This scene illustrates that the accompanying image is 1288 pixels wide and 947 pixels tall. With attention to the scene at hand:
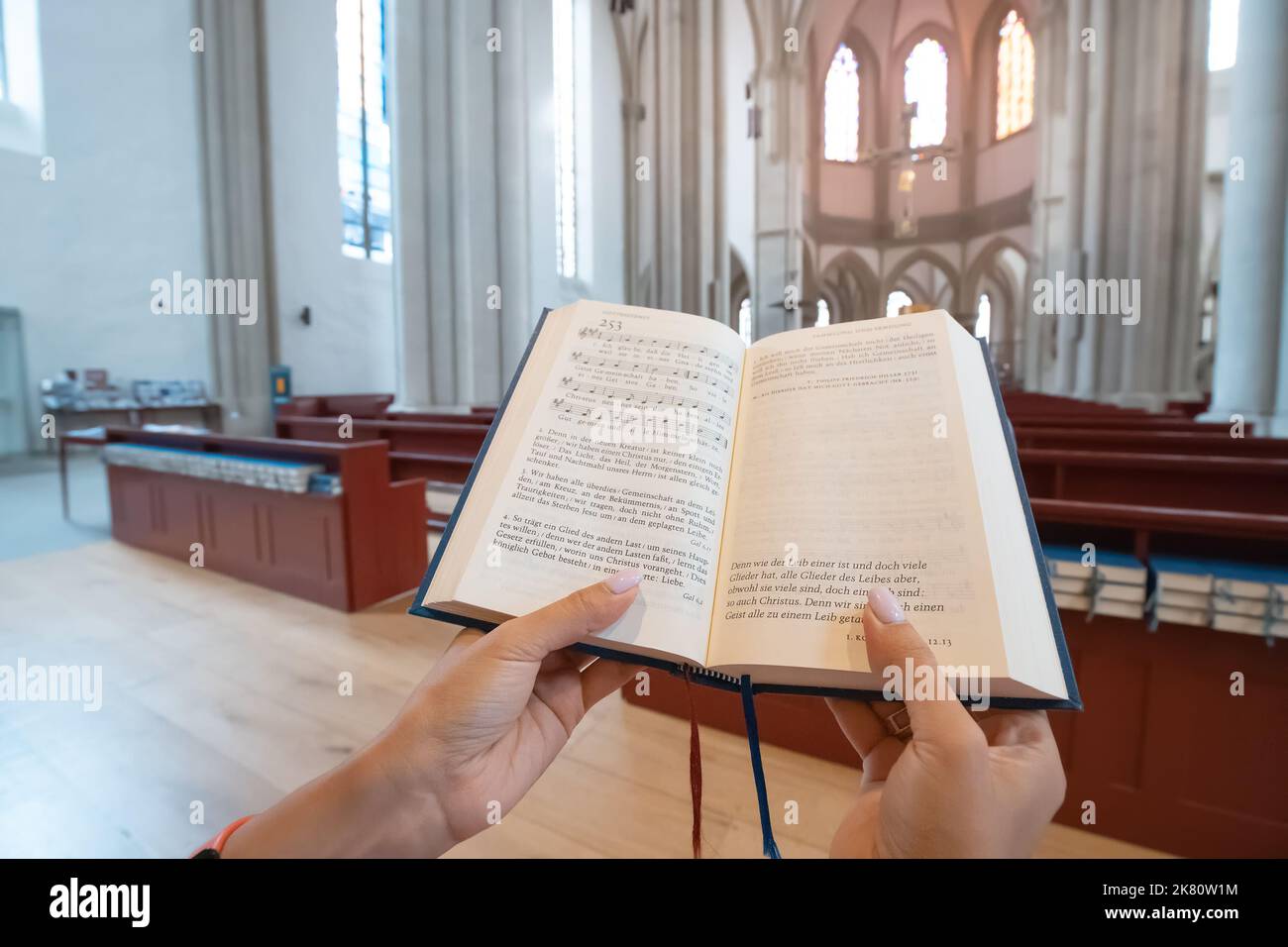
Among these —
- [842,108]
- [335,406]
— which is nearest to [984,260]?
[842,108]

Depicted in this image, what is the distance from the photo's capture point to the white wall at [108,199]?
28.2ft

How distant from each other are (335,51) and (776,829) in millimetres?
13906

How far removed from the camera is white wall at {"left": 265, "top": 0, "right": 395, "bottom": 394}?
34.9 feet

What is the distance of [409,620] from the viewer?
12.2 ft

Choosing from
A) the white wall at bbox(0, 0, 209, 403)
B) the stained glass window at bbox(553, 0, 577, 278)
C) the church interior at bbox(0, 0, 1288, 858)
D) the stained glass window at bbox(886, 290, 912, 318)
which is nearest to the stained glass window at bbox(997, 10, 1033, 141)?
the church interior at bbox(0, 0, 1288, 858)

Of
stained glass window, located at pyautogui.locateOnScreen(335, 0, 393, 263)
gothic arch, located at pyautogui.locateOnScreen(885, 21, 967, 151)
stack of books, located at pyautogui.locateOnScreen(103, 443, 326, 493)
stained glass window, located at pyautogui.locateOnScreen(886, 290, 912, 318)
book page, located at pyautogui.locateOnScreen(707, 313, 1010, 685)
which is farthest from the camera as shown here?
stained glass window, located at pyautogui.locateOnScreen(886, 290, 912, 318)

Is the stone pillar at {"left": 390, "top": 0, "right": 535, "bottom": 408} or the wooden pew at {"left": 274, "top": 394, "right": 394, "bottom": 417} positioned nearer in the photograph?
the stone pillar at {"left": 390, "top": 0, "right": 535, "bottom": 408}

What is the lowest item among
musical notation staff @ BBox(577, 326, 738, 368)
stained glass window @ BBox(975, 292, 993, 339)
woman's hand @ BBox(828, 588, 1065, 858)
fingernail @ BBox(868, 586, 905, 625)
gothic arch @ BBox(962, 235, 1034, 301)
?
woman's hand @ BBox(828, 588, 1065, 858)

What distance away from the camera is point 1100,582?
190cm

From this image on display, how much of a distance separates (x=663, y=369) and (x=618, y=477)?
Result: 0.21m

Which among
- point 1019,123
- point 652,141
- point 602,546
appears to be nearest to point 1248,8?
point 602,546

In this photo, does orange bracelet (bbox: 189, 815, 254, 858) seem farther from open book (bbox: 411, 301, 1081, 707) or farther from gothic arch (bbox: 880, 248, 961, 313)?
gothic arch (bbox: 880, 248, 961, 313)

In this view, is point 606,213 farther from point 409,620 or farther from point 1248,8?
point 409,620

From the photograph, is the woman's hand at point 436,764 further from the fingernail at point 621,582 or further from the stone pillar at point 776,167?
the stone pillar at point 776,167
